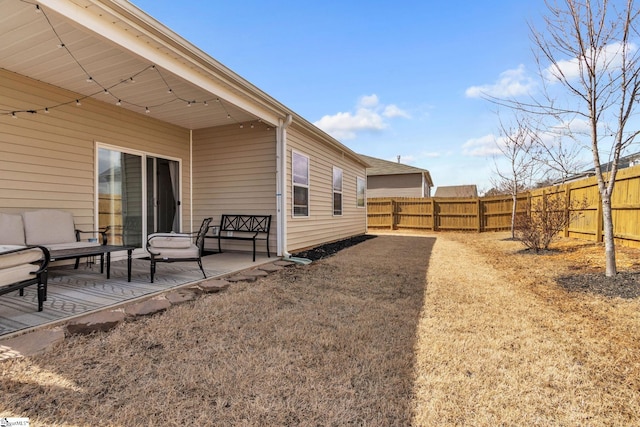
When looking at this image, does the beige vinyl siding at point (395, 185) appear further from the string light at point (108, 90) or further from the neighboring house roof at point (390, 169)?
the string light at point (108, 90)

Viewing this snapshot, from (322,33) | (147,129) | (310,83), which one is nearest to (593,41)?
(322,33)

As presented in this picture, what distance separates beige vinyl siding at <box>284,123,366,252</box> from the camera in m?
6.72

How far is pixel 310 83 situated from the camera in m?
11.8

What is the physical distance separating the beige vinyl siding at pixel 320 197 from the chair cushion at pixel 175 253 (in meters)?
2.28

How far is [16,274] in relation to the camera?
2701mm

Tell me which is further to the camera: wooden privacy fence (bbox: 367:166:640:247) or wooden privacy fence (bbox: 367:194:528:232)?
wooden privacy fence (bbox: 367:194:528:232)

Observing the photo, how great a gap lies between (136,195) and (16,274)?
11.8 feet

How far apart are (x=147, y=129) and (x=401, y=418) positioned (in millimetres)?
6449

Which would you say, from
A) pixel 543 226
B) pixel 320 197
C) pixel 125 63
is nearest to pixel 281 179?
pixel 320 197

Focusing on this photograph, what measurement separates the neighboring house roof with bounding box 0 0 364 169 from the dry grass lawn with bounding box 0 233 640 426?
8.92 ft

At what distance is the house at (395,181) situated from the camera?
19422 millimetres

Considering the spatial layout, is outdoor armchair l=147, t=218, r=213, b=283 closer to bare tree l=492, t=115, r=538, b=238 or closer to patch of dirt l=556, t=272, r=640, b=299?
patch of dirt l=556, t=272, r=640, b=299

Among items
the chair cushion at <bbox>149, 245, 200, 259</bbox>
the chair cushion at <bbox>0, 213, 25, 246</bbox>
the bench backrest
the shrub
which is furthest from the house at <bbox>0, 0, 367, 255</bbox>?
the shrub

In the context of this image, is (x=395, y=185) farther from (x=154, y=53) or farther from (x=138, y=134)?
(x=154, y=53)
